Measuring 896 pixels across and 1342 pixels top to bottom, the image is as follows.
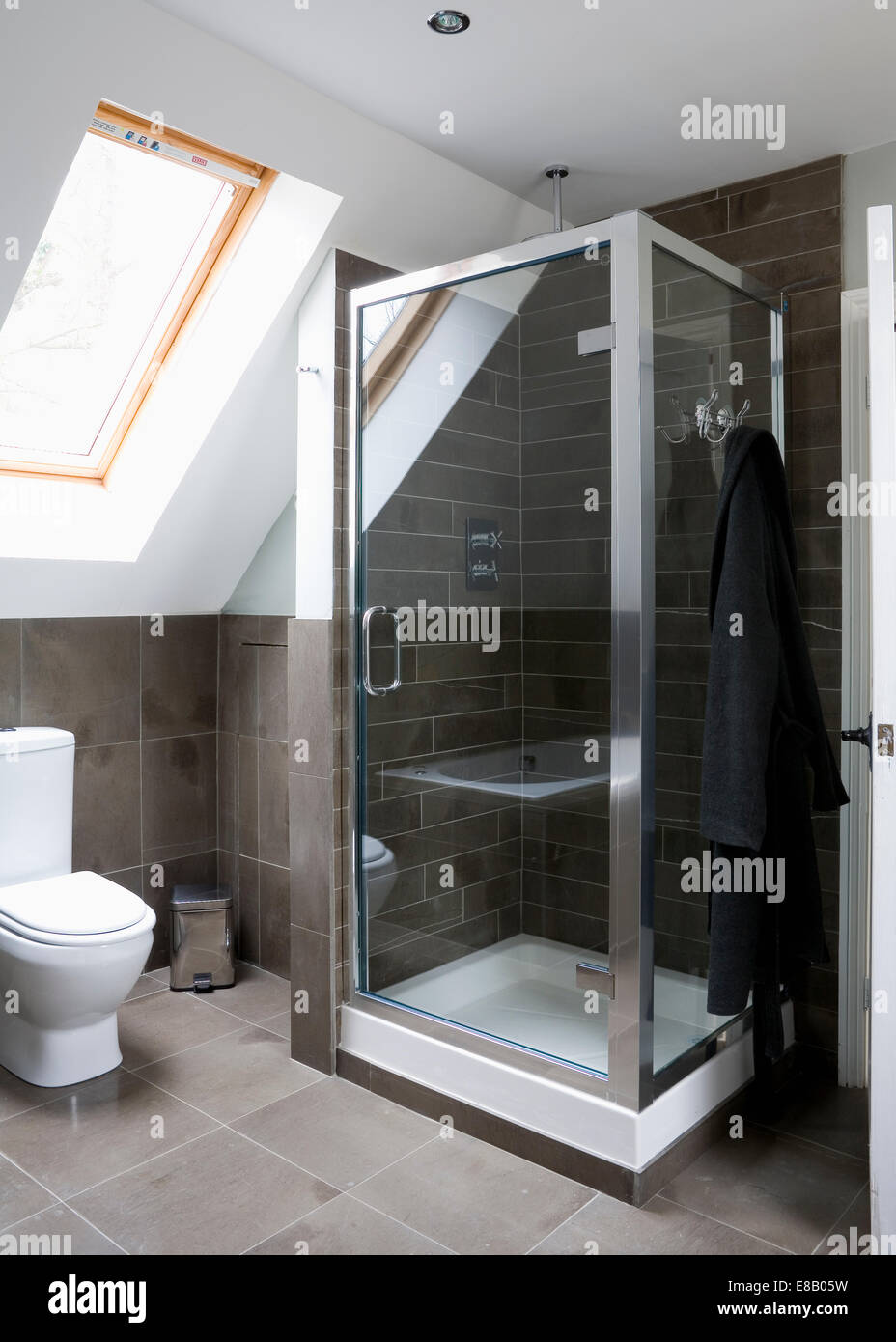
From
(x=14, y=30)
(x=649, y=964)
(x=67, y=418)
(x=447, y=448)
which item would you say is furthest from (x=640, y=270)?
(x=67, y=418)

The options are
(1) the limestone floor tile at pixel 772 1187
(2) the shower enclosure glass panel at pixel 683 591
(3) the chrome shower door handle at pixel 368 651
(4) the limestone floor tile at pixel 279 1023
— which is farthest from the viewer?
(4) the limestone floor tile at pixel 279 1023

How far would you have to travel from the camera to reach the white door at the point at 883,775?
1833mm

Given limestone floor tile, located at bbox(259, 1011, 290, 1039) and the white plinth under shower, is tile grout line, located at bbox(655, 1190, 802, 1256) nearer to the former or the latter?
the white plinth under shower

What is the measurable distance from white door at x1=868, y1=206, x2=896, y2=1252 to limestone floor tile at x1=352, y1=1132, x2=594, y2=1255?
643mm

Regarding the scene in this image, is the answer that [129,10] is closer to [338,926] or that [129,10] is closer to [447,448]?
[447,448]

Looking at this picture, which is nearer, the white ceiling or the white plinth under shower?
the white ceiling

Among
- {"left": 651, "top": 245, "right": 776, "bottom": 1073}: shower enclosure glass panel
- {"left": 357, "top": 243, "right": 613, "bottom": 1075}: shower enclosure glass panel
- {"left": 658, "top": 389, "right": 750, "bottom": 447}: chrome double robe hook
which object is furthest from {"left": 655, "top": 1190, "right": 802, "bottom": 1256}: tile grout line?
{"left": 658, "top": 389, "right": 750, "bottom": 447}: chrome double robe hook

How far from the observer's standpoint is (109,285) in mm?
2758

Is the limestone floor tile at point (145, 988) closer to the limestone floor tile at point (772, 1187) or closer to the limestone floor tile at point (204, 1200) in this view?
the limestone floor tile at point (204, 1200)

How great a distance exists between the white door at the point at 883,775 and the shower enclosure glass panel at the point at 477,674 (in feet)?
2.23

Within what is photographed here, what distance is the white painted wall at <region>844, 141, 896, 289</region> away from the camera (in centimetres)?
258

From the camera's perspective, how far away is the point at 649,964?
7.15ft

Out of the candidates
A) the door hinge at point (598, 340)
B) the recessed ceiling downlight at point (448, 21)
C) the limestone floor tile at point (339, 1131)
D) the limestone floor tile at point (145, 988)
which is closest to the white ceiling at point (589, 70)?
the recessed ceiling downlight at point (448, 21)

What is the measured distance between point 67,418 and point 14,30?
1.23 metres
